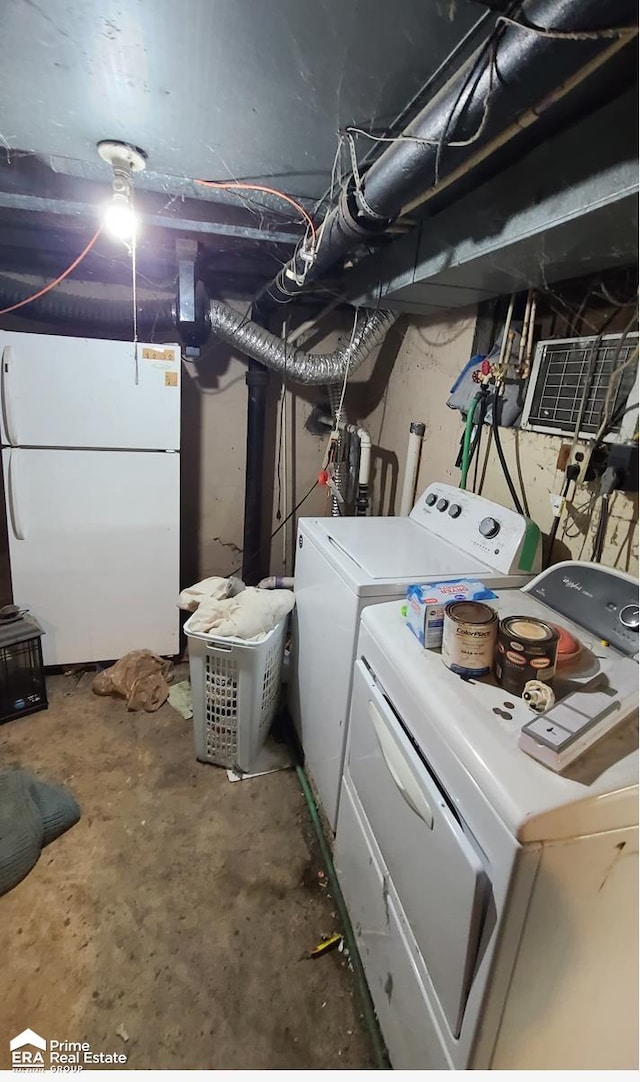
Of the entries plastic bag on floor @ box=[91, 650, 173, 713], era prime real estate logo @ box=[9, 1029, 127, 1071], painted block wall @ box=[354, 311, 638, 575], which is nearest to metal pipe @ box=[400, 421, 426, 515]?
painted block wall @ box=[354, 311, 638, 575]

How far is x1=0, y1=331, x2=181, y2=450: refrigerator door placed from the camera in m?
2.12

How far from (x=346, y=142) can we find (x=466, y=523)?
3.82 feet

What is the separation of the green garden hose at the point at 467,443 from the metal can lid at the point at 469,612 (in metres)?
0.97

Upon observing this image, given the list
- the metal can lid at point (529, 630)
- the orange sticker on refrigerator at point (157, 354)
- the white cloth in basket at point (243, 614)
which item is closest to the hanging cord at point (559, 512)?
the metal can lid at point (529, 630)

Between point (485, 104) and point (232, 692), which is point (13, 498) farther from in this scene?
point (485, 104)

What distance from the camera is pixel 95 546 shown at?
2.40 m

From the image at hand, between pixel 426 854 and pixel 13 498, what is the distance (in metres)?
2.23

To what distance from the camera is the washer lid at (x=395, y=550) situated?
1.44 meters

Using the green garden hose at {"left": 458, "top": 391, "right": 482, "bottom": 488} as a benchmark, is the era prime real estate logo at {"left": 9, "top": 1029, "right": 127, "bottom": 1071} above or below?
below

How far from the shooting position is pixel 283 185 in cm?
159

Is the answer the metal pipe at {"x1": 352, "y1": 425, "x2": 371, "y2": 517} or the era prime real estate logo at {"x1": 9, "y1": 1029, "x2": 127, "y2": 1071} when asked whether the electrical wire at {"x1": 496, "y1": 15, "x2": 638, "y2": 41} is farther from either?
the era prime real estate logo at {"x1": 9, "y1": 1029, "x2": 127, "y2": 1071}

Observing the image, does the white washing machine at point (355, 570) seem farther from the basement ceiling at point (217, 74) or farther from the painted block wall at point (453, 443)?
the basement ceiling at point (217, 74)

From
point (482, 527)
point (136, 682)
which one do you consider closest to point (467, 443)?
point (482, 527)

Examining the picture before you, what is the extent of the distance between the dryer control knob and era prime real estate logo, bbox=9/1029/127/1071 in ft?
5.44
